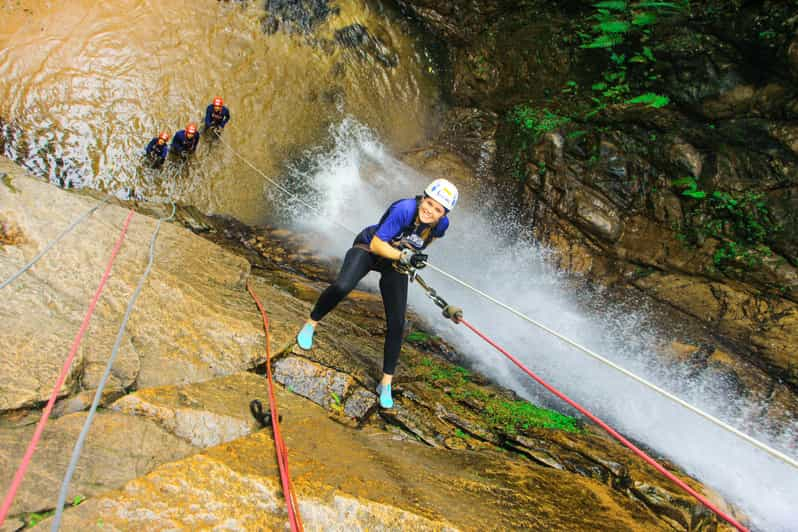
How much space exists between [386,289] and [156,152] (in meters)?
6.27


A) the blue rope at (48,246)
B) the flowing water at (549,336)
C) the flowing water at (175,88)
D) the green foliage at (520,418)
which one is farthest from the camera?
the flowing water at (175,88)

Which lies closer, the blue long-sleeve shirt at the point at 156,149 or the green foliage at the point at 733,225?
the green foliage at the point at 733,225

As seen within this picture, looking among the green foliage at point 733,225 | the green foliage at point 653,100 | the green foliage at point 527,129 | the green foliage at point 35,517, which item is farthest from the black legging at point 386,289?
the green foliage at point 653,100

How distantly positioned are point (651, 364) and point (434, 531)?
6960 millimetres

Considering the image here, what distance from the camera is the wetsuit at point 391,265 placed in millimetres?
3658

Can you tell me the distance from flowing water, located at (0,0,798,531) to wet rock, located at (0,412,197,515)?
15.1ft

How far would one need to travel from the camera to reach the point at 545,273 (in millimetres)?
9039

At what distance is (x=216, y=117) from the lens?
828 centimetres

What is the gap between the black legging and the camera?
3.78 metres

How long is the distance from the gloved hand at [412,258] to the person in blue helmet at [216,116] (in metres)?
6.43

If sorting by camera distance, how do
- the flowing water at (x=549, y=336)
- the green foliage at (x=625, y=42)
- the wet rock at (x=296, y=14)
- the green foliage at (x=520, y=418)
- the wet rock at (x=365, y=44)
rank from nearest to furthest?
the green foliage at (x=520, y=418), the flowing water at (x=549, y=336), the green foliage at (x=625, y=42), the wet rock at (x=296, y=14), the wet rock at (x=365, y=44)

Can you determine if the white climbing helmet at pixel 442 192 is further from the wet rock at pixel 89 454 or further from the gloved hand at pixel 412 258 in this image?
the wet rock at pixel 89 454

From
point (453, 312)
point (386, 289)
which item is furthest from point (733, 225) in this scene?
point (386, 289)

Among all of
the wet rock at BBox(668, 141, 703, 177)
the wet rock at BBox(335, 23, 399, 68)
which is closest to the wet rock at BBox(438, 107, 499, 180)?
the wet rock at BBox(335, 23, 399, 68)
